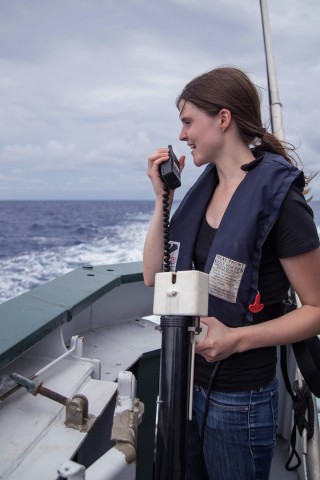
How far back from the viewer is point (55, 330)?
1611 mm

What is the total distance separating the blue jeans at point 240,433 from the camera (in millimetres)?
1195

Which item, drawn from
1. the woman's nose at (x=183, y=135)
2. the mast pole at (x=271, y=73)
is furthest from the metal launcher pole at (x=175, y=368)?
the mast pole at (x=271, y=73)

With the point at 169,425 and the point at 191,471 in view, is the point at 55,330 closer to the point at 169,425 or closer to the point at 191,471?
the point at 191,471

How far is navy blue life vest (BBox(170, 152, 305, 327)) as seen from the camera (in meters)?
1.12

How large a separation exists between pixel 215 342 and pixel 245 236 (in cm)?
30

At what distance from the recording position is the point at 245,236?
1137 millimetres

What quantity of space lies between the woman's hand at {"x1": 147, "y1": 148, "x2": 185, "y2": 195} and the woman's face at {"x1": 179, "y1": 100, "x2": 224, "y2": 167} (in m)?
0.09

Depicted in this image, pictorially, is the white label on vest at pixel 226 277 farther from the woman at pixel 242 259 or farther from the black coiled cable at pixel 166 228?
the black coiled cable at pixel 166 228

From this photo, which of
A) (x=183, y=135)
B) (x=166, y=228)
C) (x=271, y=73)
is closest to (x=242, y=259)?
(x=166, y=228)

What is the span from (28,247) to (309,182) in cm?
1558

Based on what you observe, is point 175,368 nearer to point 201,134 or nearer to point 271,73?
point 201,134

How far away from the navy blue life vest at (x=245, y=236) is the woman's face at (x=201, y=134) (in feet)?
0.36

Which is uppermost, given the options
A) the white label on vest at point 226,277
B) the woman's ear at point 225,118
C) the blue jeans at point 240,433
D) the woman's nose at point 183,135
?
the woman's ear at point 225,118

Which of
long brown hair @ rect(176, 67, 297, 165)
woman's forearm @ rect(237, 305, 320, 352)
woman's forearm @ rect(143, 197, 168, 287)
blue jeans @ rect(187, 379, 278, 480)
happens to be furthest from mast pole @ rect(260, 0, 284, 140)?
blue jeans @ rect(187, 379, 278, 480)
